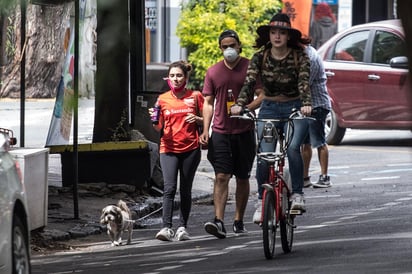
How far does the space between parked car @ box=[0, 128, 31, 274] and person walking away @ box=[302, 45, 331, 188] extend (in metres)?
7.46

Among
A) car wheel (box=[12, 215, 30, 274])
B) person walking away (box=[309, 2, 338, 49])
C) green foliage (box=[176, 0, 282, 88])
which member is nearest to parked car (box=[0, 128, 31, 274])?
car wheel (box=[12, 215, 30, 274])

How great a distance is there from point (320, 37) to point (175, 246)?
94.5 feet

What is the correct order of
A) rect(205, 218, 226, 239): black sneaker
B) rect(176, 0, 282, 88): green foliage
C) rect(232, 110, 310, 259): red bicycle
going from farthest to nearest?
rect(176, 0, 282, 88): green foliage → rect(205, 218, 226, 239): black sneaker → rect(232, 110, 310, 259): red bicycle

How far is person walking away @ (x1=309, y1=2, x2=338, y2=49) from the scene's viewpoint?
39719 mm

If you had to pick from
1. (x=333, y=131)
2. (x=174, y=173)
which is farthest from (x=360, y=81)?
(x=174, y=173)

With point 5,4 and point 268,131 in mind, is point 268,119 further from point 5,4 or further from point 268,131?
point 5,4

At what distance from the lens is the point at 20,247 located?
7.68 meters

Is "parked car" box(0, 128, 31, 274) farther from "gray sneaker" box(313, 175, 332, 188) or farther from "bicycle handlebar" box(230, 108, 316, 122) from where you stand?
"gray sneaker" box(313, 175, 332, 188)

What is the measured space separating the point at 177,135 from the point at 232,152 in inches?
20.2

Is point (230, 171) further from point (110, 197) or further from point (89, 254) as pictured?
point (110, 197)

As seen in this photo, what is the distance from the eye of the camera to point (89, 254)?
1127cm

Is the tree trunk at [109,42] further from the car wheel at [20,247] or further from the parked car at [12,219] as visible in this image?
the car wheel at [20,247]

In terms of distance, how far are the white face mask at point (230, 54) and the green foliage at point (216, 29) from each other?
14.5 metres

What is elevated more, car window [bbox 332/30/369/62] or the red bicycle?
car window [bbox 332/30/369/62]
